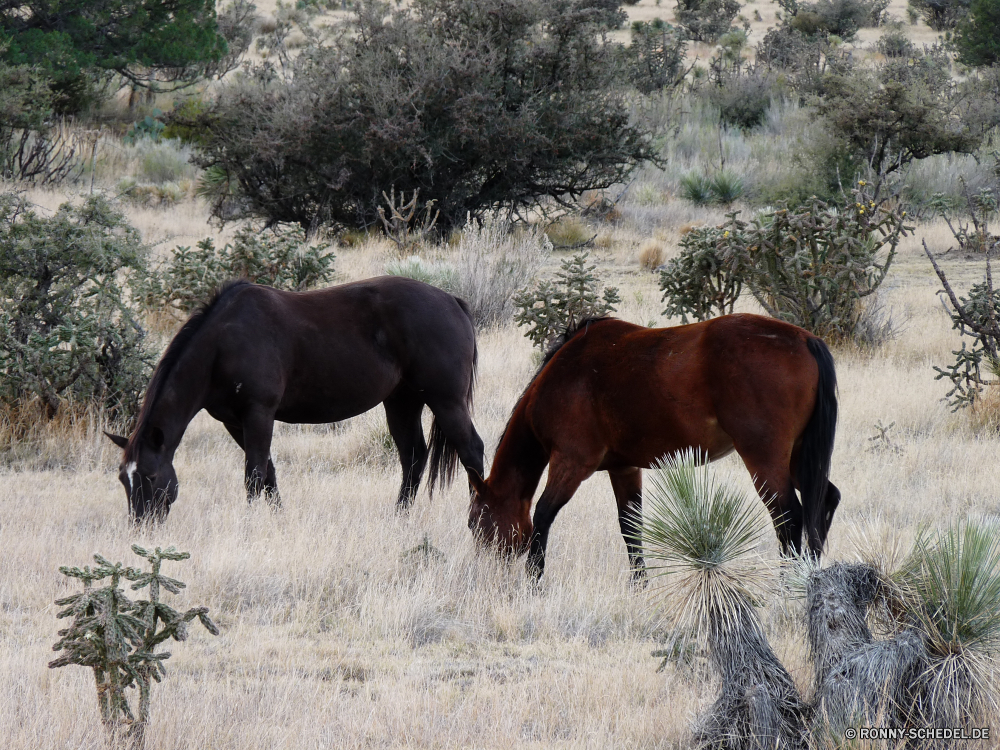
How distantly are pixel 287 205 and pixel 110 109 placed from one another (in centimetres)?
1350

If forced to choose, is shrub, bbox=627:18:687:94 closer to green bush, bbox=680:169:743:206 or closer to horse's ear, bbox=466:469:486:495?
green bush, bbox=680:169:743:206

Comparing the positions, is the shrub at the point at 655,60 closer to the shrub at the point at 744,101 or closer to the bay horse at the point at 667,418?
the shrub at the point at 744,101

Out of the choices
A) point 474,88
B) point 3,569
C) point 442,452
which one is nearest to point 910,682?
point 442,452

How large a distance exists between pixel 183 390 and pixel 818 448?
12.3 ft

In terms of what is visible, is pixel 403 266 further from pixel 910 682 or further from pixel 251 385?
pixel 910 682

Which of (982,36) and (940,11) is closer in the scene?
(982,36)

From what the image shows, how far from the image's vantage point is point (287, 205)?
1864 centimetres

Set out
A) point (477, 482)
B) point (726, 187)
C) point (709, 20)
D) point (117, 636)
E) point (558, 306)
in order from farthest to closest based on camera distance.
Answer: point (709, 20) → point (726, 187) → point (558, 306) → point (477, 482) → point (117, 636)

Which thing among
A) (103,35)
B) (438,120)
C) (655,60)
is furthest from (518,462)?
(655,60)

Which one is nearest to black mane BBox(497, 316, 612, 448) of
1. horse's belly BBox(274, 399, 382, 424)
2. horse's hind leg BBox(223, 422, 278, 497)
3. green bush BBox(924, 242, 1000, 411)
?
horse's belly BBox(274, 399, 382, 424)

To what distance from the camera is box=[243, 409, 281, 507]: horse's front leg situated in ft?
20.8

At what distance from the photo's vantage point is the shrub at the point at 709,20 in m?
46.7

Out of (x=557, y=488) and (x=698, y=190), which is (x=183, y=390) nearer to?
(x=557, y=488)

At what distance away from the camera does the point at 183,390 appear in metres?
6.12
